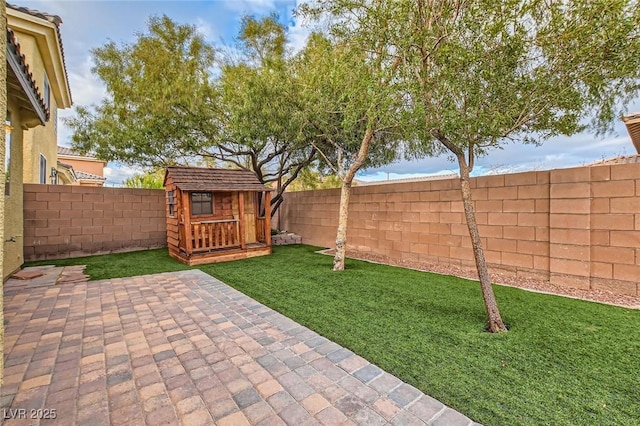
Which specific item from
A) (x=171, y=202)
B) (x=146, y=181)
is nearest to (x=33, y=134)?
(x=171, y=202)

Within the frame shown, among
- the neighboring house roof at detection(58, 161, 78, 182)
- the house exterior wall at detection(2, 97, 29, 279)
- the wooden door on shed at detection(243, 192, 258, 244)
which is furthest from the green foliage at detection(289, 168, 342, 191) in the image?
the neighboring house roof at detection(58, 161, 78, 182)

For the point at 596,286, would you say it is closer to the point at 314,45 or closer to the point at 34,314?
the point at 314,45

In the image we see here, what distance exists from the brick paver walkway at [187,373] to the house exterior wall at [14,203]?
185 centimetres

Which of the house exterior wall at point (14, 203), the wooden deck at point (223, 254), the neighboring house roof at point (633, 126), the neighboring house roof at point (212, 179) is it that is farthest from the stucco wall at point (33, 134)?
the neighboring house roof at point (633, 126)

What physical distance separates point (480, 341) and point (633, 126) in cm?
617

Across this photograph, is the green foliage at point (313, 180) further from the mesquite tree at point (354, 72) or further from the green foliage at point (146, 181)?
the green foliage at point (146, 181)

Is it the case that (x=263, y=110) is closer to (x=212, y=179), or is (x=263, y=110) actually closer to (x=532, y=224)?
(x=212, y=179)

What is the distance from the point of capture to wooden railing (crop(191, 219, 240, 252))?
743 cm

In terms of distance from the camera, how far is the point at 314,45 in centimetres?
721

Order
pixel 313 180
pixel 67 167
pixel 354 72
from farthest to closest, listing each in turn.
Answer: pixel 67 167, pixel 313 180, pixel 354 72

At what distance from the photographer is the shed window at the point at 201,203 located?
819 cm

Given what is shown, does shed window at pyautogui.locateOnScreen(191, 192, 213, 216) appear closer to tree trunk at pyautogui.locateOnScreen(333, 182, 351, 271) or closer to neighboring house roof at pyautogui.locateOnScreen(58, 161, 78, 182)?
tree trunk at pyautogui.locateOnScreen(333, 182, 351, 271)

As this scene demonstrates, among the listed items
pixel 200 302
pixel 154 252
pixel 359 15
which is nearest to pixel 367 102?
pixel 359 15

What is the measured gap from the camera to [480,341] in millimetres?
3037
